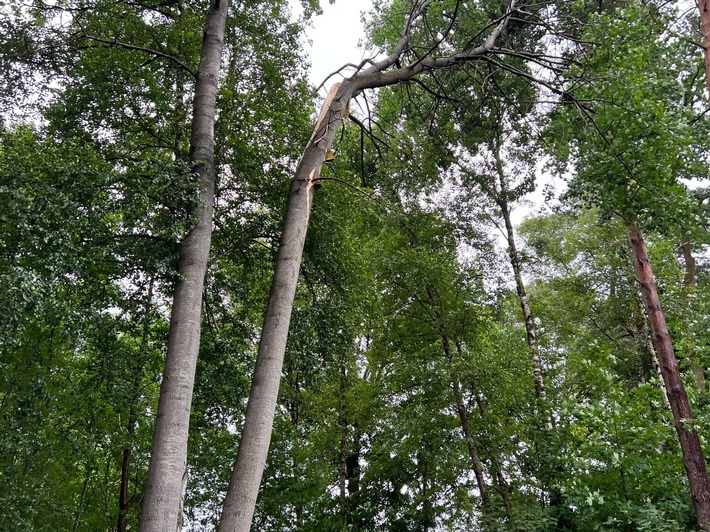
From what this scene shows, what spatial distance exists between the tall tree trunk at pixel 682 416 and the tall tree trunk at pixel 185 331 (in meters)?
5.53

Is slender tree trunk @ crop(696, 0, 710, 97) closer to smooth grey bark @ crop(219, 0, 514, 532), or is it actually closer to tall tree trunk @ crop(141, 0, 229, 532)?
smooth grey bark @ crop(219, 0, 514, 532)

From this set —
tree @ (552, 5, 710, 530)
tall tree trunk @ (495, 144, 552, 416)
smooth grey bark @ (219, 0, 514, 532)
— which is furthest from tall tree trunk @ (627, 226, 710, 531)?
smooth grey bark @ (219, 0, 514, 532)

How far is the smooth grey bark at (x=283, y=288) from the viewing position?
3957 millimetres

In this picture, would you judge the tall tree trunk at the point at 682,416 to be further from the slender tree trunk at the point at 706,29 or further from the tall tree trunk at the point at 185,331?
the tall tree trunk at the point at 185,331

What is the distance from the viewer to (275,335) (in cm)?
455

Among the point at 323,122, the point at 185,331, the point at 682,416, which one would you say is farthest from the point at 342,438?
the point at 323,122

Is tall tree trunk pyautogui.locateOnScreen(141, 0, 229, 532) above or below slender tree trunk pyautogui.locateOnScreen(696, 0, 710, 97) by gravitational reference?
below

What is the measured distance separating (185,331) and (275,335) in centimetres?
85

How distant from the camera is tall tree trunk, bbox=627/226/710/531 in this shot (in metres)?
5.98

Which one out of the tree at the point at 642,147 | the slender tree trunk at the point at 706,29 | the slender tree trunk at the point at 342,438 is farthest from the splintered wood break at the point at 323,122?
the slender tree trunk at the point at 342,438

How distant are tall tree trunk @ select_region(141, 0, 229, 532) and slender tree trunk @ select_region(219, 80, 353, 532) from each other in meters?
0.51

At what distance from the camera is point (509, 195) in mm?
12664

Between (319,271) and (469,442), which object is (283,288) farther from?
(469,442)

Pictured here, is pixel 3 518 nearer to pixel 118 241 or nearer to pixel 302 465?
pixel 302 465
